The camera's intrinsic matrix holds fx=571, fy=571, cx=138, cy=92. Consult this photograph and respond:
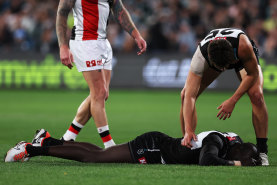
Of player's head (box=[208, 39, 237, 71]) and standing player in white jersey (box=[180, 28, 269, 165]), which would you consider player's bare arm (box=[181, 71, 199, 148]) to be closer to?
standing player in white jersey (box=[180, 28, 269, 165])

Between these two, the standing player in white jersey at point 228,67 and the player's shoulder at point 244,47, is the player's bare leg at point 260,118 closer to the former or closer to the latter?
the standing player in white jersey at point 228,67

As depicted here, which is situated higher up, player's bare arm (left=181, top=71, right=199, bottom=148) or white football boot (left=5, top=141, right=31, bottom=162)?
player's bare arm (left=181, top=71, right=199, bottom=148)

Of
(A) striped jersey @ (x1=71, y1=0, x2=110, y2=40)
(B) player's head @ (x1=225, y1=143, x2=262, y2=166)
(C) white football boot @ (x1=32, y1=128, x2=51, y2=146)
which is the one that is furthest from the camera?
(A) striped jersey @ (x1=71, y1=0, x2=110, y2=40)

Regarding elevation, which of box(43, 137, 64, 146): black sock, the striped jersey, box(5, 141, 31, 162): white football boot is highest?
the striped jersey

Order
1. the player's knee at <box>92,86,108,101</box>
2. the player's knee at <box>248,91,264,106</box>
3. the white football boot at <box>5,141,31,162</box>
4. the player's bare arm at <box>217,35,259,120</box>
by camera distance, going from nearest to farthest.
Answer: the player's bare arm at <box>217,35,259,120</box>
the white football boot at <box>5,141,31,162</box>
the player's knee at <box>248,91,264,106</box>
the player's knee at <box>92,86,108,101</box>

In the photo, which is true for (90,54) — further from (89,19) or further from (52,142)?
(52,142)

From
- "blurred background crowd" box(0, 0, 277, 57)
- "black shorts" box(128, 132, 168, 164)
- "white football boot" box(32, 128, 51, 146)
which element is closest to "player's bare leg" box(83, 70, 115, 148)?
"white football boot" box(32, 128, 51, 146)

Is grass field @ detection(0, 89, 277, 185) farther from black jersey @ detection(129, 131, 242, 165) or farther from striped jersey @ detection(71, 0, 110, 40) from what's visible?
striped jersey @ detection(71, 0, 110, 40)

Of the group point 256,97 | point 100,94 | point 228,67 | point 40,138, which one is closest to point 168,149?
point 228,67

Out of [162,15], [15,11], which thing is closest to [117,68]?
[162,15]

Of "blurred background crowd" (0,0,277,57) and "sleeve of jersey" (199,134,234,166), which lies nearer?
"sleeve of jersey" (199,134,234,166)

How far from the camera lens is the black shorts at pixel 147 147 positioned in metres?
6.46

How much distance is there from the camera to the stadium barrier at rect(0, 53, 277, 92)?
60.8 ft

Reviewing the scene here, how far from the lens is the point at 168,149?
6461 millimetres
